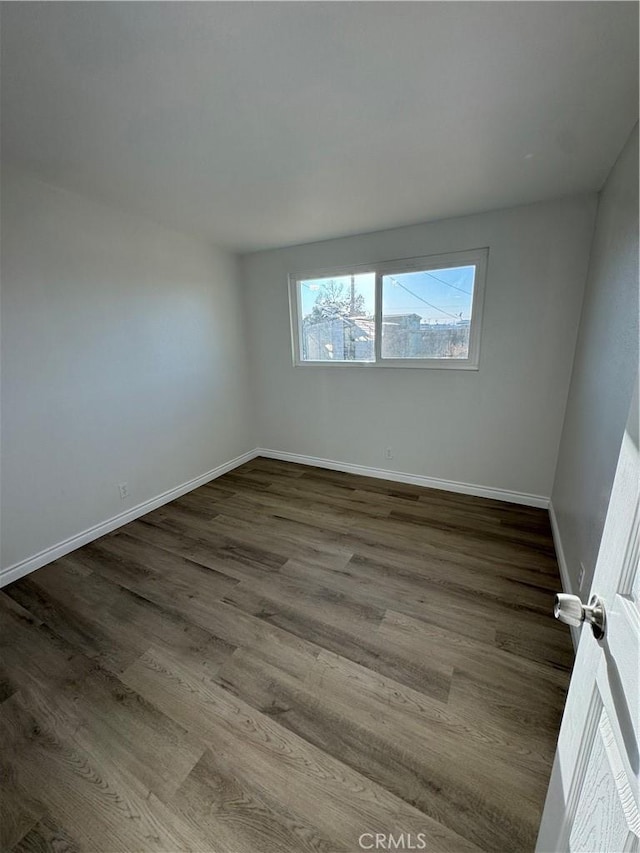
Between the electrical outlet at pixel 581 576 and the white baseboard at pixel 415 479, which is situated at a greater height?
the electrical outlet at pixel 581 576

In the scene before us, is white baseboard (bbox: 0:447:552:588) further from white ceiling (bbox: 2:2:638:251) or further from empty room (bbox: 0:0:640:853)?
white ceiling (bbox: 2:2:638:251)

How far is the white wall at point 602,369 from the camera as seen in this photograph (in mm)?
1404

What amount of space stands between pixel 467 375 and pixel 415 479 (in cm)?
113

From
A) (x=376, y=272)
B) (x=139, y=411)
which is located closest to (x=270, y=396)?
(x=139, y=411)

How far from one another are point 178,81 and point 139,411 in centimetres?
217

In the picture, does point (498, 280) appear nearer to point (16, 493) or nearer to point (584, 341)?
point (584, 341)

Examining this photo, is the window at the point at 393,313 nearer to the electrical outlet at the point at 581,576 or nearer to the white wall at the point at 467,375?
the white wall at the point at 467,375

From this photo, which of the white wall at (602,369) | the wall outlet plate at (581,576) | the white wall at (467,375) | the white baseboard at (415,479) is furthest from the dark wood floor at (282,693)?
the white wall at (467,375)

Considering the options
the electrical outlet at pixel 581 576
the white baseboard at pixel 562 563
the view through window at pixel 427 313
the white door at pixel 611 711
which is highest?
the view through window at pixel 427 313

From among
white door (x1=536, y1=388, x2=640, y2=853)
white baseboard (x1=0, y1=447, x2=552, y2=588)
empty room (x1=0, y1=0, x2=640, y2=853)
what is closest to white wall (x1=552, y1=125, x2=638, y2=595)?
empty room (x1=0, y1=0, x2=640, y2=853)

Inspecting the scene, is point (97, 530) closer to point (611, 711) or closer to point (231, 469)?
point (231, 469)

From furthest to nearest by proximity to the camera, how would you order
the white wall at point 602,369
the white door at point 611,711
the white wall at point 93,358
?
the white wall at point 93,358 → the white wall at point 602,369 → the white door at point 611,711

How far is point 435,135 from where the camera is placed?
161cm

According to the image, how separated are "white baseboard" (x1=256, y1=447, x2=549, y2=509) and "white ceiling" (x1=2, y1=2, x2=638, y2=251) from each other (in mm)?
2304
